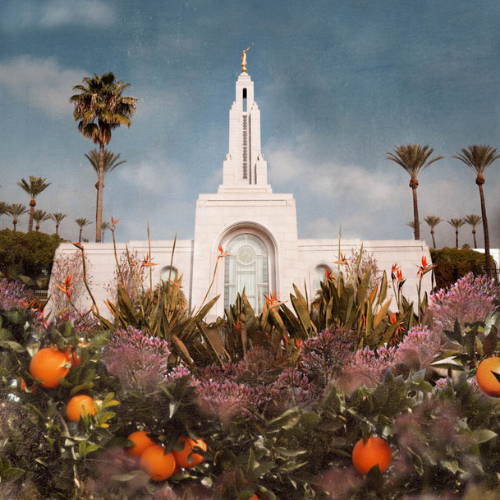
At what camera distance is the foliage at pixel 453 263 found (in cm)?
2684

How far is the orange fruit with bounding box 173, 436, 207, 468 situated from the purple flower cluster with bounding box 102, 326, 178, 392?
0.47 feet

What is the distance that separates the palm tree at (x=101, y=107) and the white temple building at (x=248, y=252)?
591 centimetres

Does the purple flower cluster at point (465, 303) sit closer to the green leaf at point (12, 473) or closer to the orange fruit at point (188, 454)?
the orange fruit at point (188, 454)

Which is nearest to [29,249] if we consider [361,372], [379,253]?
[379,253]

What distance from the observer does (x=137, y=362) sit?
981 mm

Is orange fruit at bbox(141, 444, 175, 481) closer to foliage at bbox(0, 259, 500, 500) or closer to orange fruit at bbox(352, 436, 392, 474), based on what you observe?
foliage at bbox(0, 259, 500, 500)

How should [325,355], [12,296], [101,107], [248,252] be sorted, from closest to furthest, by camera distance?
[325,355]
[12,296]
[248,252]
[101,107]

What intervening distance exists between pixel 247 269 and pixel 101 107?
12.3 meters

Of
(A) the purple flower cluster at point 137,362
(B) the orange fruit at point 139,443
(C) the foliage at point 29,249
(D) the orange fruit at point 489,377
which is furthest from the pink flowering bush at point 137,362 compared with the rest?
(C) the foliage at point 29,249

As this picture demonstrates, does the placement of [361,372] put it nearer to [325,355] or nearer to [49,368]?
[325,355]

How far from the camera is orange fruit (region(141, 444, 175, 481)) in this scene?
2.87 feet

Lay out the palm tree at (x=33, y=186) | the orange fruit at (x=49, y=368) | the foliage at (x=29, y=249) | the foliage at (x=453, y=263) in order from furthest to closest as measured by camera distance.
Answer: the palm tree at (x=33, y=186), the foliage at (x=29, y=249), the foliage at (x=453, y=263), the orange fruit at (x=49, y=368)

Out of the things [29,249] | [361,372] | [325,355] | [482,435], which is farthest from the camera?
[29,249]

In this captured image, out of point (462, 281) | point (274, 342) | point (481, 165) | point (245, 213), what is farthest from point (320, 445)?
point (481, 165)
